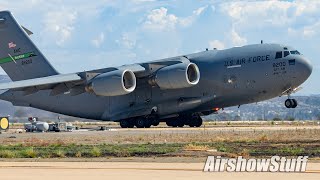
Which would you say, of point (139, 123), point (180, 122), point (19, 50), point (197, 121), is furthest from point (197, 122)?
point (19, 50)

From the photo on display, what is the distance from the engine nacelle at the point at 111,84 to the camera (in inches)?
1877

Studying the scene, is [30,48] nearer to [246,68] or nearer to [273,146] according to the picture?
[246,68]

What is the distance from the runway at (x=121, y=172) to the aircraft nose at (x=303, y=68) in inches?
1050

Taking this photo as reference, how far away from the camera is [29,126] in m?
56.1

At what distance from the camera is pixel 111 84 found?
47.7 m

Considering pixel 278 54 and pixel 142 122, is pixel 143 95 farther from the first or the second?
pixel 278 54

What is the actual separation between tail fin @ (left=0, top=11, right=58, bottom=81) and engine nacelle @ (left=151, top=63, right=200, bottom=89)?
32.3ft

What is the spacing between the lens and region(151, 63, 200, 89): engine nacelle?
47.9 metres

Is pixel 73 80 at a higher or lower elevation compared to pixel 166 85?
higher

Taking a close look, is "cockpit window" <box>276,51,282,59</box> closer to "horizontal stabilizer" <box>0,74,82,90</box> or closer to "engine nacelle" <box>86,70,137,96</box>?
"engine nacelle" <box>86,70,137,96</box>

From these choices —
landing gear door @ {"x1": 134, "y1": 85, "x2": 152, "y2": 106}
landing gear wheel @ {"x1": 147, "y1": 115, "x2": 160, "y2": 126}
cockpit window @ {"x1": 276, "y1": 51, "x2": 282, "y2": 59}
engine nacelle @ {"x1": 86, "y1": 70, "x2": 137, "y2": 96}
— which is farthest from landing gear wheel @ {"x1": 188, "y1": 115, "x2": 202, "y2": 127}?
cockpit window @ {"x1": 276, "y1": 51, "x2": 282, "y2": 59}

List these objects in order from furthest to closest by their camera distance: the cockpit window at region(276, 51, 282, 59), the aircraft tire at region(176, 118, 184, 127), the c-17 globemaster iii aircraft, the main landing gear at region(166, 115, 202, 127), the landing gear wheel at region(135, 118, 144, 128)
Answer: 1. the aircraft tire at region(176, 118, 184, 127)
2. the main landing gear at region(166, 115, 202, 127)
3. the landing gear wheel at region(135, 118, 144, 128)
4. the c-17 globemaster iii aircraft
5. the cockpit window at region(276, 51, 282, 59)

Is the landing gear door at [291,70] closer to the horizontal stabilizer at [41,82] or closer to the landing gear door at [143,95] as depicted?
the landing gear door at [143,95]

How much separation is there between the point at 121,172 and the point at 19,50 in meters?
37.8
